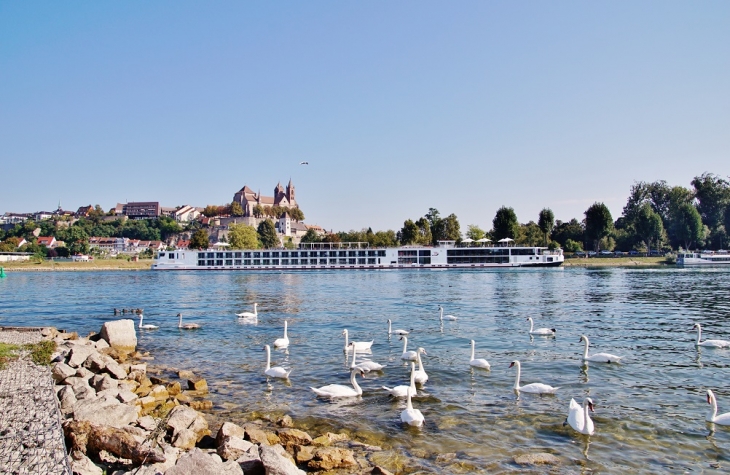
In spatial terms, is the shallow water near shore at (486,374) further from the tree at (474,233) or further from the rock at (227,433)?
the tree at (474,233)

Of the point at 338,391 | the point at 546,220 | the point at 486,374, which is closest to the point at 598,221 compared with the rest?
the point at 546,220

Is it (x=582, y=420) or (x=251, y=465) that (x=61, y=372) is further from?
(x=582, y=420)

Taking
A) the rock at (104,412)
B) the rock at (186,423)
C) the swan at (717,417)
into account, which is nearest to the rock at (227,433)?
the rock at (186,423)

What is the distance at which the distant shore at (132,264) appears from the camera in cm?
10781

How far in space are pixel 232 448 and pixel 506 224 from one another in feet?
405

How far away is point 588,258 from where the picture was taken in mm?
117625

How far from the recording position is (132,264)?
128375 millimetres

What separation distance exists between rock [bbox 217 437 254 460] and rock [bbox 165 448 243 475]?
1144mm

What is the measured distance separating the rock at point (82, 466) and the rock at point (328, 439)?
3.89 meters

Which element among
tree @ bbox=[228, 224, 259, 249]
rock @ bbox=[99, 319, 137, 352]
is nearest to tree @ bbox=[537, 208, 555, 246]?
tree @ bbox=[228, 224, 259, 249]

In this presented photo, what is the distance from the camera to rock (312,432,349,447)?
32.5 feet

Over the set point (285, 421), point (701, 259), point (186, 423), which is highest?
point (701, 259)

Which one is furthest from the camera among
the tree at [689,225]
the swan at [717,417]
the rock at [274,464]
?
the tree at [689,225]

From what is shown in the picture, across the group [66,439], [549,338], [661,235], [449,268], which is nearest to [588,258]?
[661,235]
